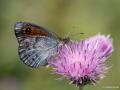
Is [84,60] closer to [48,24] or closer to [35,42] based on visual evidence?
[35,42]

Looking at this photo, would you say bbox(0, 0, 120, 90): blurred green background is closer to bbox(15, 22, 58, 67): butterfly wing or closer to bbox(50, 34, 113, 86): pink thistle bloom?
bbox(15, 22, 58, 67): butterfly wing

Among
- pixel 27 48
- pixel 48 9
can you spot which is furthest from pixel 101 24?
pixel 27 48

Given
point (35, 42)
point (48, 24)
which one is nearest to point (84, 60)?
point (35, 42)

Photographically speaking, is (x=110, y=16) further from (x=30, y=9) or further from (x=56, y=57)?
(x=56, y=57)

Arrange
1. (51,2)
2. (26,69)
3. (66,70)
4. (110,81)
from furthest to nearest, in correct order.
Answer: (51,2) < (26,69) < (110,81) < (66,70)

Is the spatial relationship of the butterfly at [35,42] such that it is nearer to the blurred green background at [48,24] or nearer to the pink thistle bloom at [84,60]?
the pink thistle bloom at [84,60]

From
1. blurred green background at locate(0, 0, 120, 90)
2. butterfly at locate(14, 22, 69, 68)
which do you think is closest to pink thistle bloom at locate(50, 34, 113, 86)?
butterfly at locate(14, 22, 69, 68)
